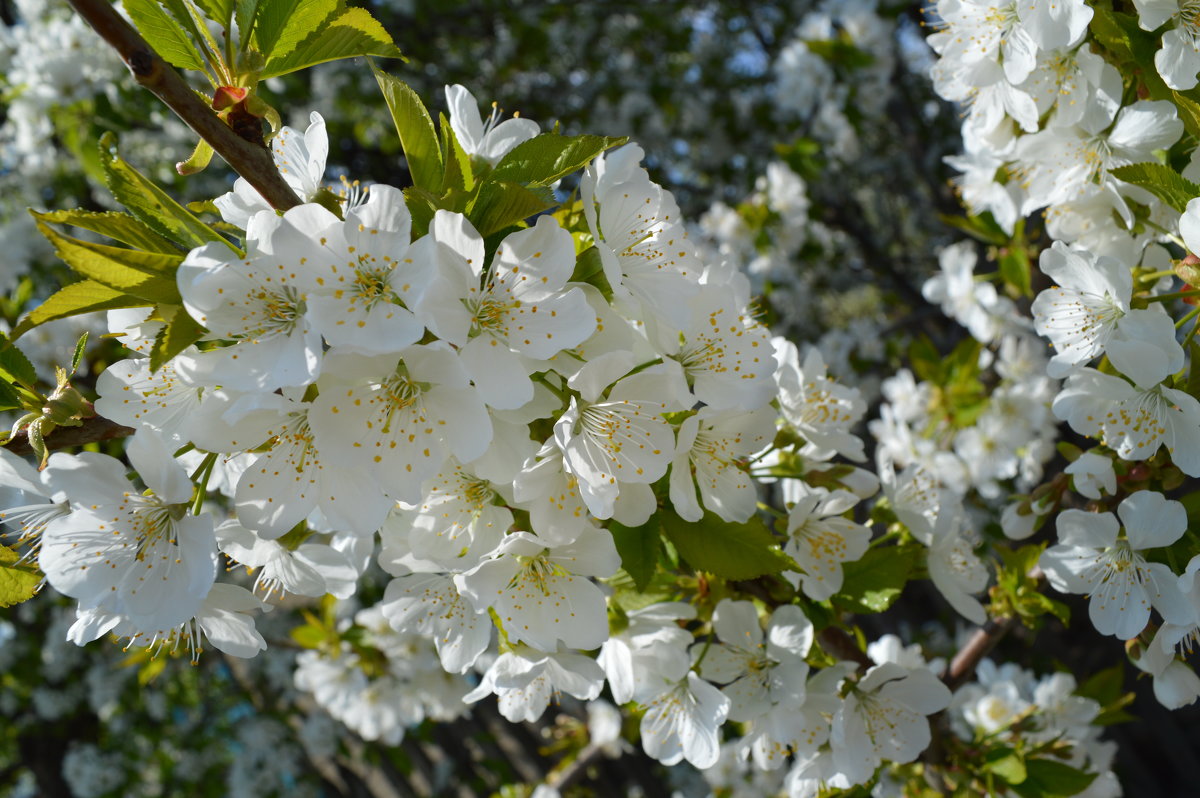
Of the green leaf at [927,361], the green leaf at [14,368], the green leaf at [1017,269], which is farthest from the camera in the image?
the green leaf at [927,361]

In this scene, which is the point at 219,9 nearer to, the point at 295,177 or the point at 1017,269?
the point at 295,177

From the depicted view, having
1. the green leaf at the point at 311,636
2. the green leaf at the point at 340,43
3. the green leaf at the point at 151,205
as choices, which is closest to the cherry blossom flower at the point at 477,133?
the green leaf at the point at 340,43

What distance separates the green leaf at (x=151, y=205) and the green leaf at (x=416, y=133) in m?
0.25

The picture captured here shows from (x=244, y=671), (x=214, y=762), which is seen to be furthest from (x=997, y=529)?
(x=214, y=762)

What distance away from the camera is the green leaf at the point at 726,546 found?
1149mm

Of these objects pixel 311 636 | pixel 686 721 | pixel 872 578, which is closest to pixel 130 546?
pixel 686 721

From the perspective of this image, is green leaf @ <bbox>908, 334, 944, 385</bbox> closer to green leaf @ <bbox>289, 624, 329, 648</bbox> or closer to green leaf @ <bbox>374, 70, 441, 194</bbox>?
green leaf @ <bbox>289, 624, 329, 648</bbox>

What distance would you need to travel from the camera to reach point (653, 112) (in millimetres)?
5500

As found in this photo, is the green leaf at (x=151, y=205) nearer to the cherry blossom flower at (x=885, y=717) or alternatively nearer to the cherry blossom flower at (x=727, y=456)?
the cherry blossom flower at (x=727, y=456)

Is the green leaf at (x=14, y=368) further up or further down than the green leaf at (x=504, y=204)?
further down

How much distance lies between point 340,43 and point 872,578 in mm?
1151

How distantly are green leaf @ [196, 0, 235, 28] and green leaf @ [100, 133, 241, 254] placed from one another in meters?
0.21

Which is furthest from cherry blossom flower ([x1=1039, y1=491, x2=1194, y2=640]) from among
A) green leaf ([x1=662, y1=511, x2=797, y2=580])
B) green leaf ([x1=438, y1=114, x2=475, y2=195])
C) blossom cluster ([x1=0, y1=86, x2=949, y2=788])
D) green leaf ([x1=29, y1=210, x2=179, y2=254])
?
green leaf ([x1=29, y1=210, x2=179, y2=254])

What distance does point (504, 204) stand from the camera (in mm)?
1009
